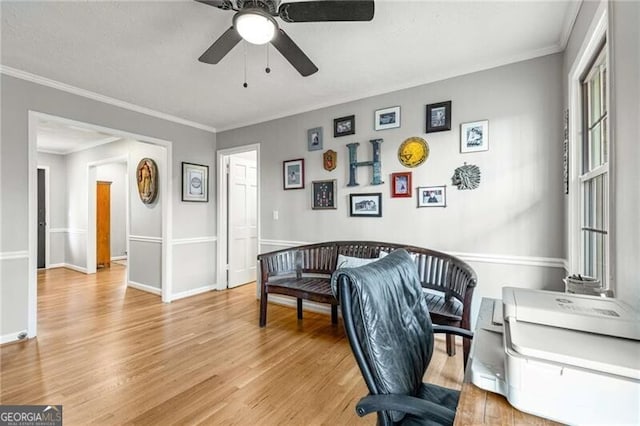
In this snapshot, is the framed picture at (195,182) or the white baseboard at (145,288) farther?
the white baseboard at (145,288)

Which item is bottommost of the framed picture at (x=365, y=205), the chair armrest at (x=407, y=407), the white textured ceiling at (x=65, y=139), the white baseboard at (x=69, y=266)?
the white baseboard at (x=69, y=266)

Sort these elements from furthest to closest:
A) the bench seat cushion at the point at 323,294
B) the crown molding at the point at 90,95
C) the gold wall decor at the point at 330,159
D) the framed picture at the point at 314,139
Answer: the framed picture at the point at 314,139, the gold wall decor at the point at 330,159, the crown molding at the point at 90,95, the bench seat cushion at the point at 323,294

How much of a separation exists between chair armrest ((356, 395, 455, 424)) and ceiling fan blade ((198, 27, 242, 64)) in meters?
1.92

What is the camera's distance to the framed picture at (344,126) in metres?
3.30

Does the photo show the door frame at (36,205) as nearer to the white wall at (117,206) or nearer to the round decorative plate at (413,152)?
the round decorative plate at (413,152)

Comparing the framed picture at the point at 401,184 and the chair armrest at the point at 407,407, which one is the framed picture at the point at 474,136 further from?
the chair armrest at the point at 407,407

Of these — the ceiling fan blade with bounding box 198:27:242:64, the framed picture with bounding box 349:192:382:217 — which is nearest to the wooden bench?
the framed picture with bounding box 349:192:382:217

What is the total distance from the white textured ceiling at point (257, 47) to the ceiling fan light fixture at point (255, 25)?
1.50ft

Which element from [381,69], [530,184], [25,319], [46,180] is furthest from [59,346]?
[46,180]

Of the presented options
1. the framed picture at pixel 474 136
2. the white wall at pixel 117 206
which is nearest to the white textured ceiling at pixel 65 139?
the white wall at pixel 117 206

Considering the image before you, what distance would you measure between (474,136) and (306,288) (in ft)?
6.98

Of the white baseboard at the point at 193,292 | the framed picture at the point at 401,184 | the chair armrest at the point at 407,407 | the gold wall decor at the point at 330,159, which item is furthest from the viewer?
the white baseboard at the point at 193,292

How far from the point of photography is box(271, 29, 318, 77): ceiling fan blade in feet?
5.71

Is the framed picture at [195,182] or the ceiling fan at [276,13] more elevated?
the ceiling fan at [276,13]
